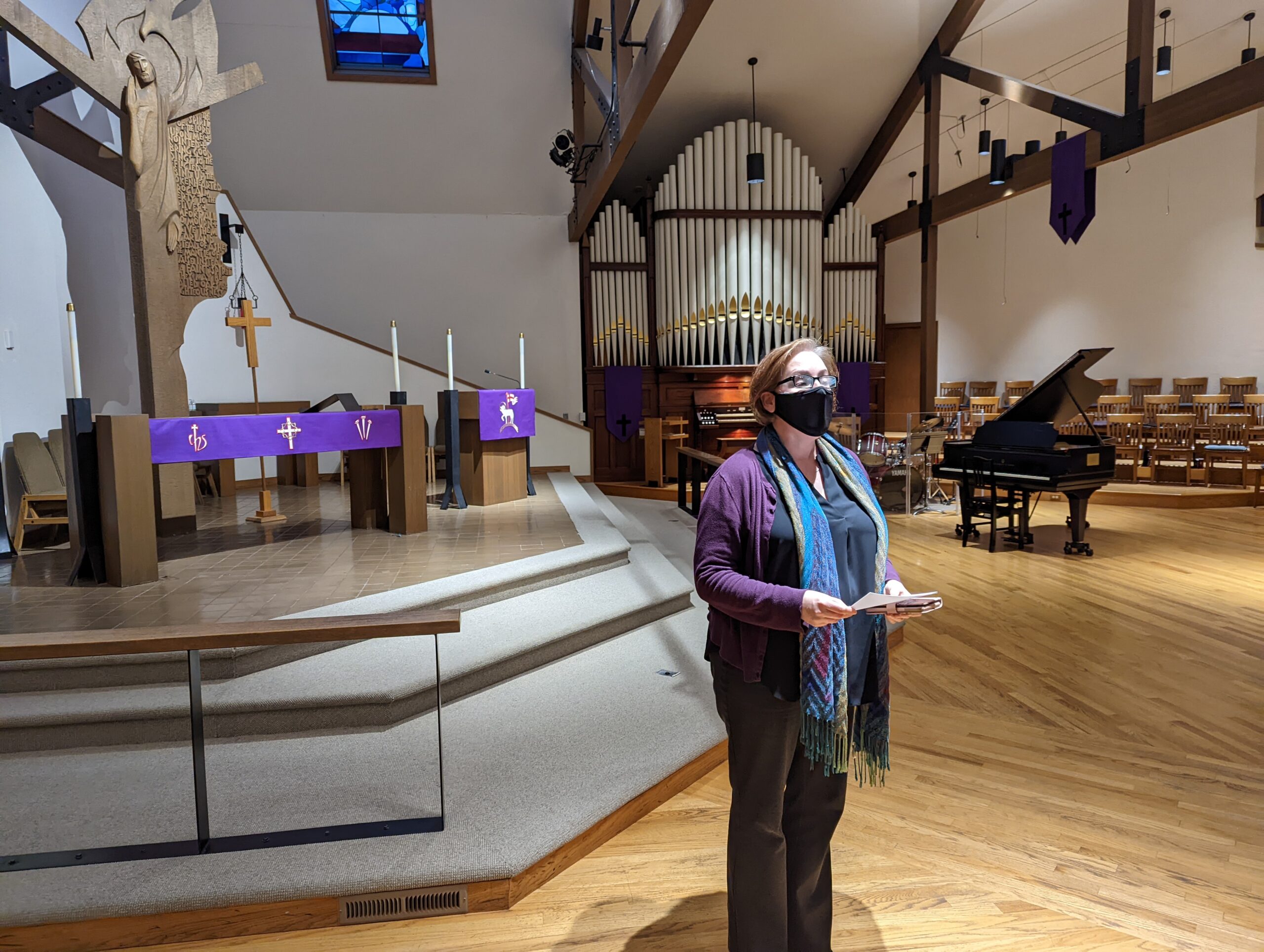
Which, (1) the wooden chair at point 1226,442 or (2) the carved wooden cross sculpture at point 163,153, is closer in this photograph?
(2) the carved wooden cross sculpture at point 163,153

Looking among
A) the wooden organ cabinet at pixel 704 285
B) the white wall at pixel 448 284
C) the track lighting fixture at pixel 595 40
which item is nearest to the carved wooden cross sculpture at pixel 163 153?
the track lighting fixture at pixel 595 40

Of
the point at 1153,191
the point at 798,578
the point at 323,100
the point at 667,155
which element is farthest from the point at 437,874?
the point at 1153,191

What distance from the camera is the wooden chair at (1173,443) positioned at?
8.91 metres

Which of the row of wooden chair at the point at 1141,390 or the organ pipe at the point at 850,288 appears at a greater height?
the organ pipe at the point at 850,288

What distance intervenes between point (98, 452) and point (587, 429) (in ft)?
19.4

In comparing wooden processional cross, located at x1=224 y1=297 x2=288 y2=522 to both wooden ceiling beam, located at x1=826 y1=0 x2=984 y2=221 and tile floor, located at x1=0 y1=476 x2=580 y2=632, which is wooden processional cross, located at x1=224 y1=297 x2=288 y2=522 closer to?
tile floor, located at x1=0 y1=476 x2=580 y2=632

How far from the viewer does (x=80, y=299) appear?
5.89 metres

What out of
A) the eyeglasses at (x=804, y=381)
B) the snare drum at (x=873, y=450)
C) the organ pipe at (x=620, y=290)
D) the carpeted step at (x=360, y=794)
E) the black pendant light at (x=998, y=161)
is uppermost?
the black pendant light at (x=998, y=161)

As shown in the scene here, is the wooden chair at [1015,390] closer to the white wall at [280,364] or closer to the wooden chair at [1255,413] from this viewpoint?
the wooden chair at [1255,413]

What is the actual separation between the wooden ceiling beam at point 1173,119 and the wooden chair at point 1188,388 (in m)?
3.43

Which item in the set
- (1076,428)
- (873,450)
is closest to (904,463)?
(873,450)

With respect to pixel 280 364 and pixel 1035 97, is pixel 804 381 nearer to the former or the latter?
pixel 280 364

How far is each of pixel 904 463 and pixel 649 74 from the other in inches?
209

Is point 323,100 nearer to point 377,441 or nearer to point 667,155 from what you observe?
point 667,155
